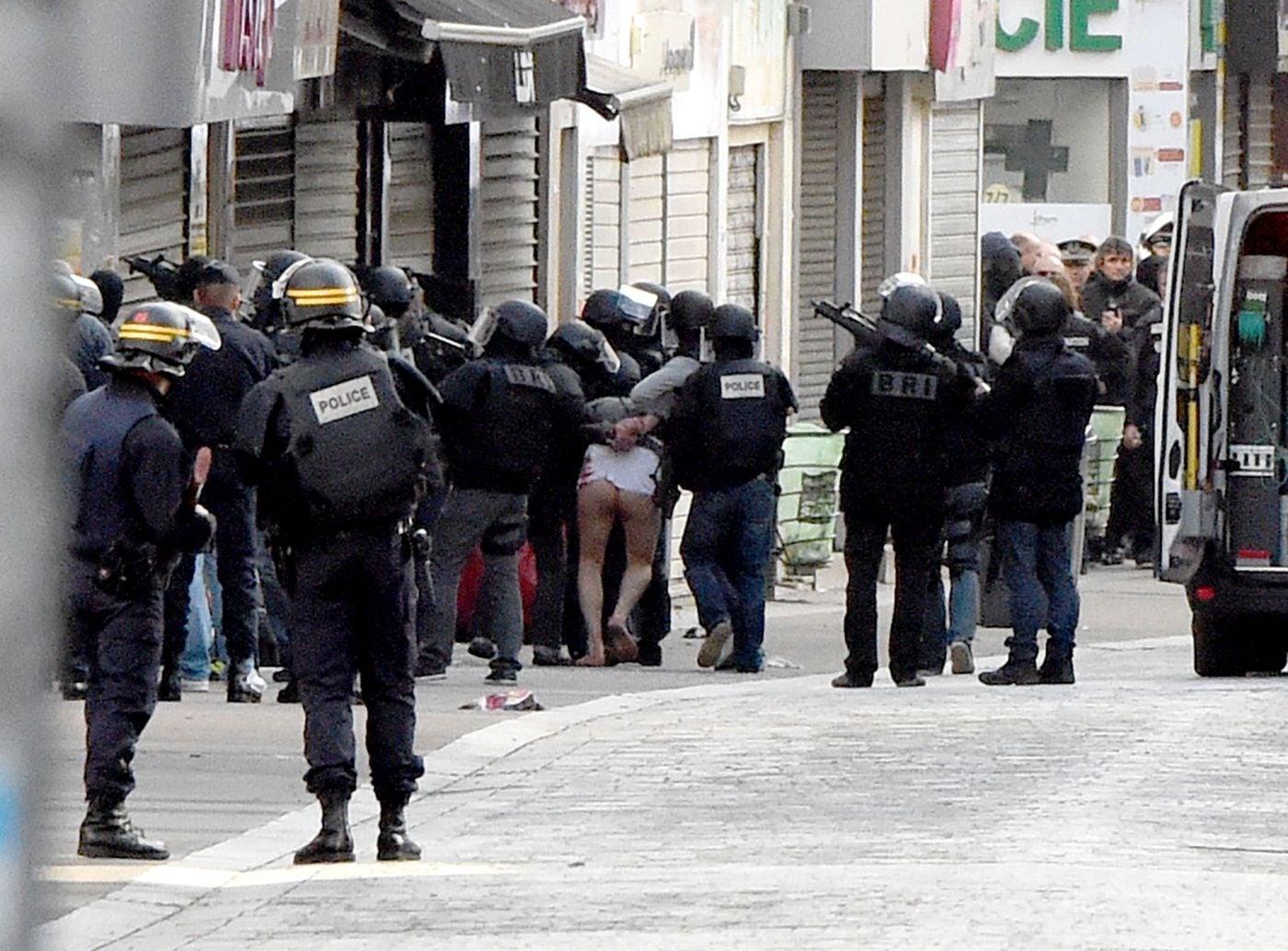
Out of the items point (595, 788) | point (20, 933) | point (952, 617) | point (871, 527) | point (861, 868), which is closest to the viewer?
point (20, 933)

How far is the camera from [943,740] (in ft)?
36.5

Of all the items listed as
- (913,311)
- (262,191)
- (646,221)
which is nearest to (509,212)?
(646,221)

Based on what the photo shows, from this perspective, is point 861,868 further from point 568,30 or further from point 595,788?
point 568,30

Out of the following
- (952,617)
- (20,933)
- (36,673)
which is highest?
(36,673)

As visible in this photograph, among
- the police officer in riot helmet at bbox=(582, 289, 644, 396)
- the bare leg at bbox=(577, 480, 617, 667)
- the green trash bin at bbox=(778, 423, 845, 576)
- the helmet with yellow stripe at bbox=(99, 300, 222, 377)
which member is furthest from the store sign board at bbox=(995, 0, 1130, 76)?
the helmet with yellow stripe at bbox=(99, 300, 222, 377)

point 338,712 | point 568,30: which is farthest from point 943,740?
point 568,30

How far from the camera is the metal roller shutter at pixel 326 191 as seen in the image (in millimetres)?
18031

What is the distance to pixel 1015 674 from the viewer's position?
14.2m

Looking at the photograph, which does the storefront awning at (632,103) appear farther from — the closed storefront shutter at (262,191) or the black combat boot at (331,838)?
the black combat boot at (331,838)

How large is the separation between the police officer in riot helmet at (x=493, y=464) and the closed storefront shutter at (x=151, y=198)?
2115 millimetres

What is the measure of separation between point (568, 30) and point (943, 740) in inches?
293

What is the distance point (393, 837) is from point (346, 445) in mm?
1045

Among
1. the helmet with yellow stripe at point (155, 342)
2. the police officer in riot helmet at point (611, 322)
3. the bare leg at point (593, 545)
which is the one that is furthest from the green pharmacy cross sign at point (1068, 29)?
the helmet with yellow stripe at point (155, 342)

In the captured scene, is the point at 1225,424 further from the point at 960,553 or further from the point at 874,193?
the point at 874,193
